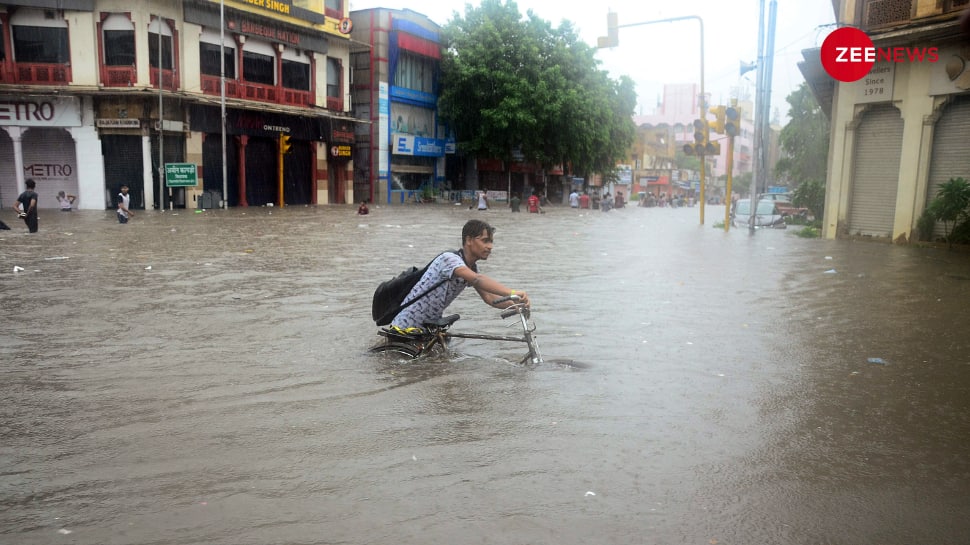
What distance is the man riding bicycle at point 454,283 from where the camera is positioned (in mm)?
6383

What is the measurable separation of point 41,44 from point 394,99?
1961 cm

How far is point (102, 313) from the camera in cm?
859

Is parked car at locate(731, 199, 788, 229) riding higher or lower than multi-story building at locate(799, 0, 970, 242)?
lower

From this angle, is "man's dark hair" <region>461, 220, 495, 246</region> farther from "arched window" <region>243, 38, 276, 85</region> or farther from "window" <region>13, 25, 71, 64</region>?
"arched window" <region>243, 38, 276, 85</region>

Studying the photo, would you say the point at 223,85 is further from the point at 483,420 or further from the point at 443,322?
the point at 483,420

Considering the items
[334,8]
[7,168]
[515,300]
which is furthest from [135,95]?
[515,300]

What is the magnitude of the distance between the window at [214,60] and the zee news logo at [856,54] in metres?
25.1

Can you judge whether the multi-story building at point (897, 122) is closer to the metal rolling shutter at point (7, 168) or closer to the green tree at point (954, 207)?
the green tree at point (954, 207)

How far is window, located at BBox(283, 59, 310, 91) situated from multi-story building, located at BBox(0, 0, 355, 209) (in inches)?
52.7

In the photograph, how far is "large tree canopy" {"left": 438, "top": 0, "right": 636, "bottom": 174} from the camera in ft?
155

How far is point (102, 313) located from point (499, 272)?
642cm

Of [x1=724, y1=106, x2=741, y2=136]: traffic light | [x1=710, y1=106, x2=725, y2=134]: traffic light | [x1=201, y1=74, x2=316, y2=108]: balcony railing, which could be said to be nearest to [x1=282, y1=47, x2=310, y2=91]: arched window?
[x1=201, y1=74, x2=316, y2=108]: balcony railing

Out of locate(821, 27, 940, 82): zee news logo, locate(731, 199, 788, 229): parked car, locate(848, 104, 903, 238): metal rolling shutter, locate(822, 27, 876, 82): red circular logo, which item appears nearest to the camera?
locate(821, 27, 940, 82): zee news logo

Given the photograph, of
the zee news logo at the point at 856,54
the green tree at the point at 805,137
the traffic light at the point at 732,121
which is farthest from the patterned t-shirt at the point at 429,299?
the green tree at the point at 805,137
